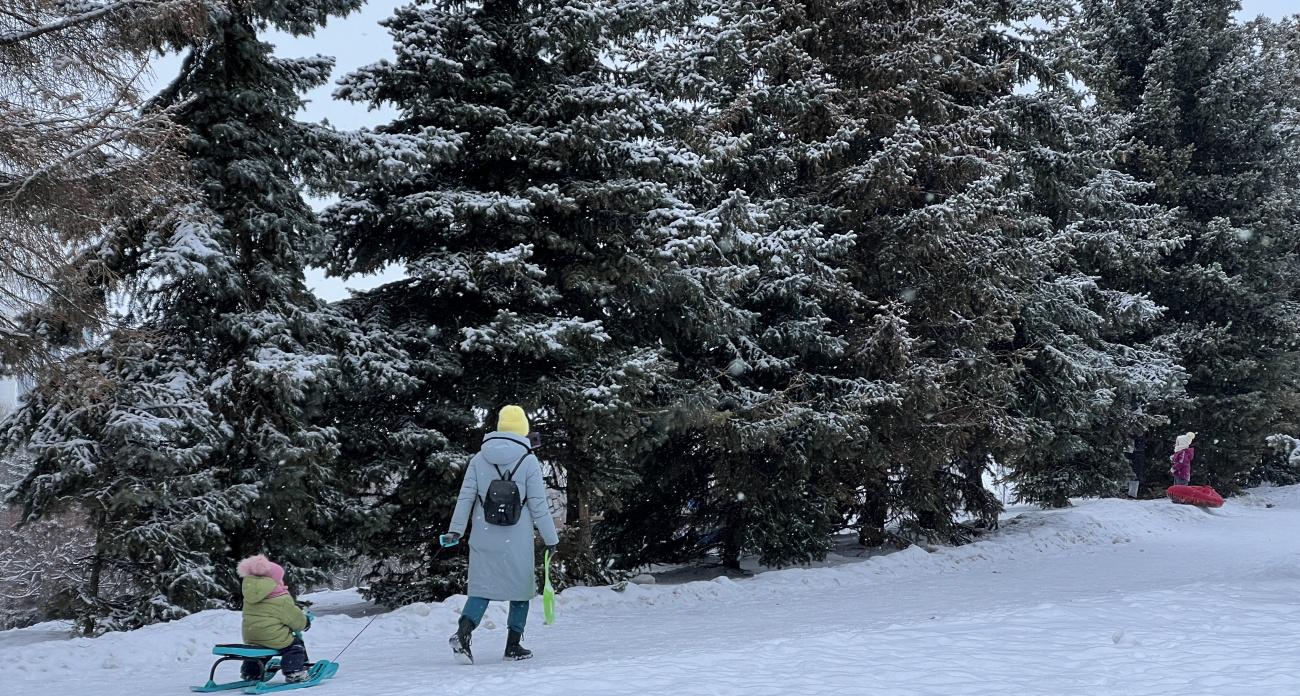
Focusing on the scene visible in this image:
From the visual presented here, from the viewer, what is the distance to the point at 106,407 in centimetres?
900

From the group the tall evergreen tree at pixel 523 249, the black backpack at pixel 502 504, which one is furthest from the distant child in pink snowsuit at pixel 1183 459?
the black backpack at pixel 502 504

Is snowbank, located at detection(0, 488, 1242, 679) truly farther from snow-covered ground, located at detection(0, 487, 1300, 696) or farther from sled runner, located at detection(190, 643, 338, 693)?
sled runner, located at detection(190, 643, 338, 693)

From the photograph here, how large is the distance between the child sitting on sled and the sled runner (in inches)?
2.0

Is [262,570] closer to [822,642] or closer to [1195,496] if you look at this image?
[822,642]

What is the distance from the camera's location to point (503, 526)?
730 centimetres

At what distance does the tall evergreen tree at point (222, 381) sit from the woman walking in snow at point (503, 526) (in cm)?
267

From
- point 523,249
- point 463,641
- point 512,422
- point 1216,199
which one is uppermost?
point 1216,199

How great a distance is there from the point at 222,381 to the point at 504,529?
394 centimetres

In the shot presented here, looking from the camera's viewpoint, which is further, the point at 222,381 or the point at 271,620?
the point at 222,381

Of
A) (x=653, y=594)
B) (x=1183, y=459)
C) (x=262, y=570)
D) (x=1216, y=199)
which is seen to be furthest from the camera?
(x=1216, y=199)

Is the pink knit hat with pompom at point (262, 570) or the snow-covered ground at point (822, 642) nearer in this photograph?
the snow-covered ground at point (822, 642)

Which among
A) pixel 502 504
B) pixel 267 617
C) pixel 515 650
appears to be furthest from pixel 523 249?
pixel 267 617

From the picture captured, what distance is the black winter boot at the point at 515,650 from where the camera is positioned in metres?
7.40

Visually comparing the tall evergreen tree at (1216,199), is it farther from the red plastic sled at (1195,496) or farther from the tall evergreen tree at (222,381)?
the tall evergreen tree at (222,381)
